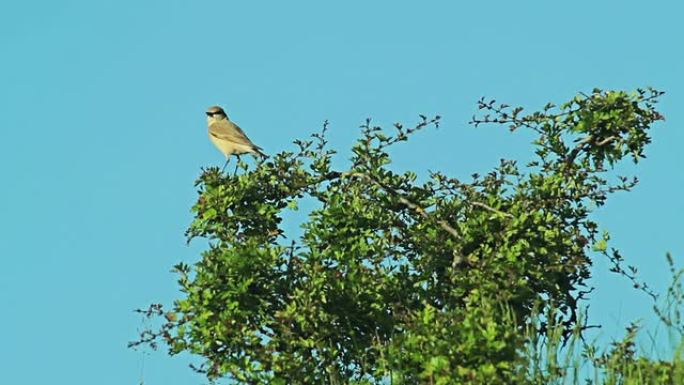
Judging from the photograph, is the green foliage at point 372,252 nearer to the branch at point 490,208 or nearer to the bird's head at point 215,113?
the branch at point 490,208

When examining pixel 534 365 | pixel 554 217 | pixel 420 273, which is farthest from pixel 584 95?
pixel 534 365

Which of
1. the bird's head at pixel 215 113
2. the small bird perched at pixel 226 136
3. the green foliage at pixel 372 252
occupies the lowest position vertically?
the green foliage at pixel 372 252

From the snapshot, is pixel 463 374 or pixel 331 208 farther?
pixel 331 208

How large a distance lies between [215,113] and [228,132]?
113 centimetres

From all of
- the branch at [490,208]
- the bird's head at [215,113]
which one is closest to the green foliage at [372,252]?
the branch at [490,208]

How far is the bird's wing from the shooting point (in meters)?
15.9

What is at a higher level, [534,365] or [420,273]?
[420,273]

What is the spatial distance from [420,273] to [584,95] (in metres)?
2.40

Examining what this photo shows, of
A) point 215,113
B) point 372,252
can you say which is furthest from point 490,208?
point 215,113

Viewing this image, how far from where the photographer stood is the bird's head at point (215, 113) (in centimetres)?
1727

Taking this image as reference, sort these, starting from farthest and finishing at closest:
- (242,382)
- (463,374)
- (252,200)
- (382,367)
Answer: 1. (252,200)
2. (242,382)
3. (382,367)
4. (463,374)

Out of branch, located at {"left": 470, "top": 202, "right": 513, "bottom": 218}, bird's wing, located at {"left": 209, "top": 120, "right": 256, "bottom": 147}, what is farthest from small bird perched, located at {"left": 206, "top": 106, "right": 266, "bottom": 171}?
branch, located at {"left": 470, "top": 202, "right": 513, "bottom": 218}

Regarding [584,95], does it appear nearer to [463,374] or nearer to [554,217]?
[554,217]

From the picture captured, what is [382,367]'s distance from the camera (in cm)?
1055
